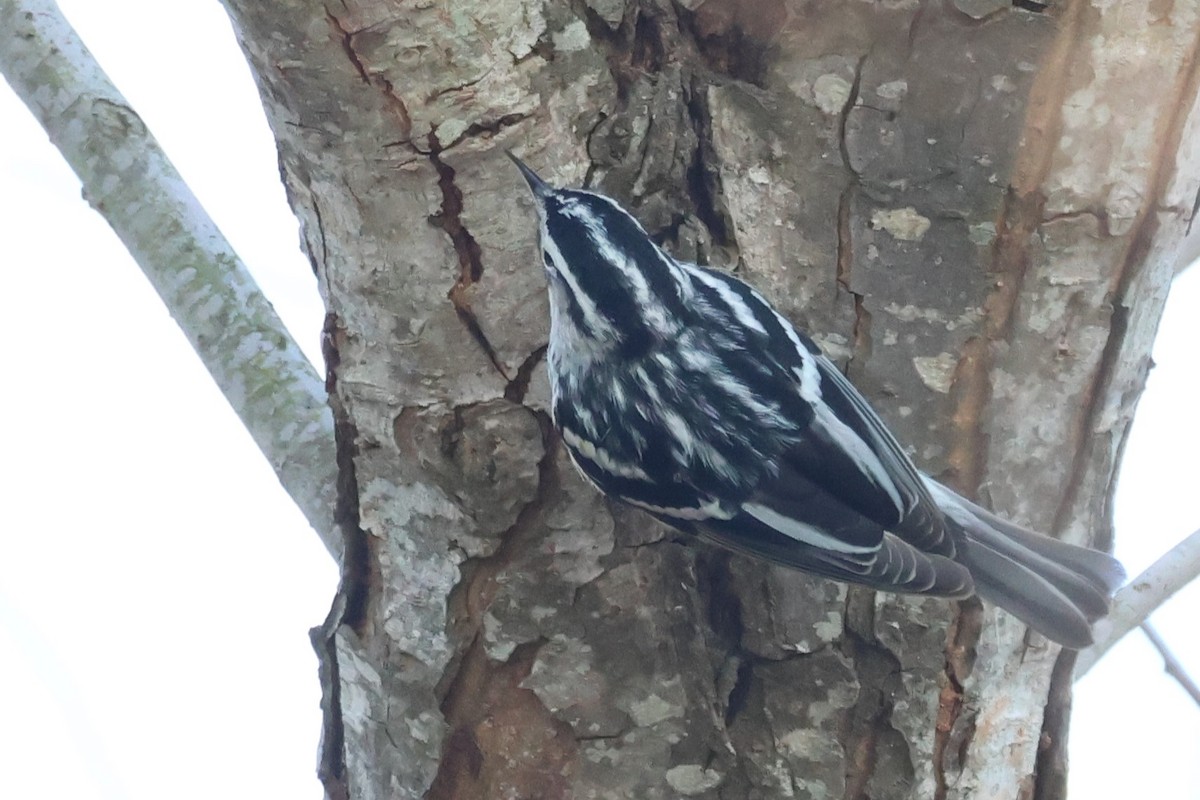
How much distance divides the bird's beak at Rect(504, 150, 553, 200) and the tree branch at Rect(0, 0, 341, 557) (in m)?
0.74

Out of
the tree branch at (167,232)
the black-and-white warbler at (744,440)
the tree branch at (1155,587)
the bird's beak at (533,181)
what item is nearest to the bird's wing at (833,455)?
the black-and-white warbler at (744,440)

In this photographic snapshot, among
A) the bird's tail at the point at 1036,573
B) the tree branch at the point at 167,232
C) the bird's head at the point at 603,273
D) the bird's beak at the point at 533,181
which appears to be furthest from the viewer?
the tree branch at the point at 167,232

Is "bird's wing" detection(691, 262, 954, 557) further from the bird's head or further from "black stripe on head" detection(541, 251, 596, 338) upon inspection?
"black stripe on head" detection(541, 251, 596, 338)

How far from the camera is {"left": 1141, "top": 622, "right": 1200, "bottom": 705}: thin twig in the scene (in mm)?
2355

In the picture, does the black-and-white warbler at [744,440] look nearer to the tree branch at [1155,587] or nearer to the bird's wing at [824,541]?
the bird's wing at [824,541]

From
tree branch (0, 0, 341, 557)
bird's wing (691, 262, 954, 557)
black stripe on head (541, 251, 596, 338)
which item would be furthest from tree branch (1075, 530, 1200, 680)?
tree branch (0, 0, 341, 557)

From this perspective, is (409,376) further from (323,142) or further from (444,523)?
(323,142)

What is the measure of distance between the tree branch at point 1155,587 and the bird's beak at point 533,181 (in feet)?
4.77

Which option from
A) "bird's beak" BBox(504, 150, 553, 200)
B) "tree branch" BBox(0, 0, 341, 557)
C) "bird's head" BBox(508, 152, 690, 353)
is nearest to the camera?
"bird's beak" BBox(504, 150, 553, 200)

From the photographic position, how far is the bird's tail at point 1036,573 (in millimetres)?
1856

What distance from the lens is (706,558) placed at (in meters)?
1.90

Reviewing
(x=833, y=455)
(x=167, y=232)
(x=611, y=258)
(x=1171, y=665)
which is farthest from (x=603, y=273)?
(x=1171, y=665)

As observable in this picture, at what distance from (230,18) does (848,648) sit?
136 centimetres

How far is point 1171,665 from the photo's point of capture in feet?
7.86
